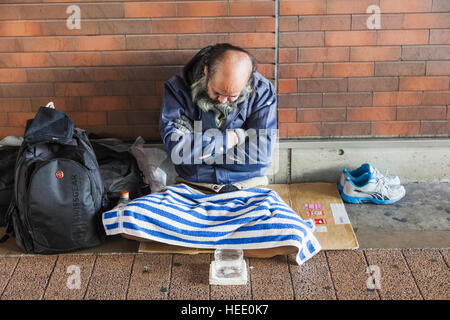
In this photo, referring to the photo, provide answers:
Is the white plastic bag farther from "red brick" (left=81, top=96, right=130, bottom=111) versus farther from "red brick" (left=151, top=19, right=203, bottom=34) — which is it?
"red brick" (left=151, top=19, right=203, bottom=34)

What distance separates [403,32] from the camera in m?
3.46

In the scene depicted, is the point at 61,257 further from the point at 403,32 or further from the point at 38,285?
the point at 403,32

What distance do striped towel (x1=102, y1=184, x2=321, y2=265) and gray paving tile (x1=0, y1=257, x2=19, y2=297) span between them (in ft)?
1.74

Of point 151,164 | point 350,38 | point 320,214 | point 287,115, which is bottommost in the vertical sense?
point 320,214

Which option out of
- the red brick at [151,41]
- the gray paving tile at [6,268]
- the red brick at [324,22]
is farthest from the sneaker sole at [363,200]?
the gray paving tile at [6,268]

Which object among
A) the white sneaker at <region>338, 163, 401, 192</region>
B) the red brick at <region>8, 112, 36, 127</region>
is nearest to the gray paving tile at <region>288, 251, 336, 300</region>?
the white sneaker at <region>338, 163, 401, 192</region>

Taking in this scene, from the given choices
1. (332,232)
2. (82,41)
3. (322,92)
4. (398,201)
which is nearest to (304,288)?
(332,232)

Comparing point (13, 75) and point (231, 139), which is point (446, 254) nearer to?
point (231, 139)

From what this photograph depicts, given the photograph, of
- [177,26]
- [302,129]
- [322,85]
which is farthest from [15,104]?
[322,85]

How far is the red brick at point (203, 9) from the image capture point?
11.2 feet

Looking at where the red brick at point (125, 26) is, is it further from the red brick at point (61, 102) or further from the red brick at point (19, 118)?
the red brick at point (19, 118)

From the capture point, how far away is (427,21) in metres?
3.43

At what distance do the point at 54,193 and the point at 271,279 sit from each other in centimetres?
125

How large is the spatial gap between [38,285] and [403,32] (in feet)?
8.73
